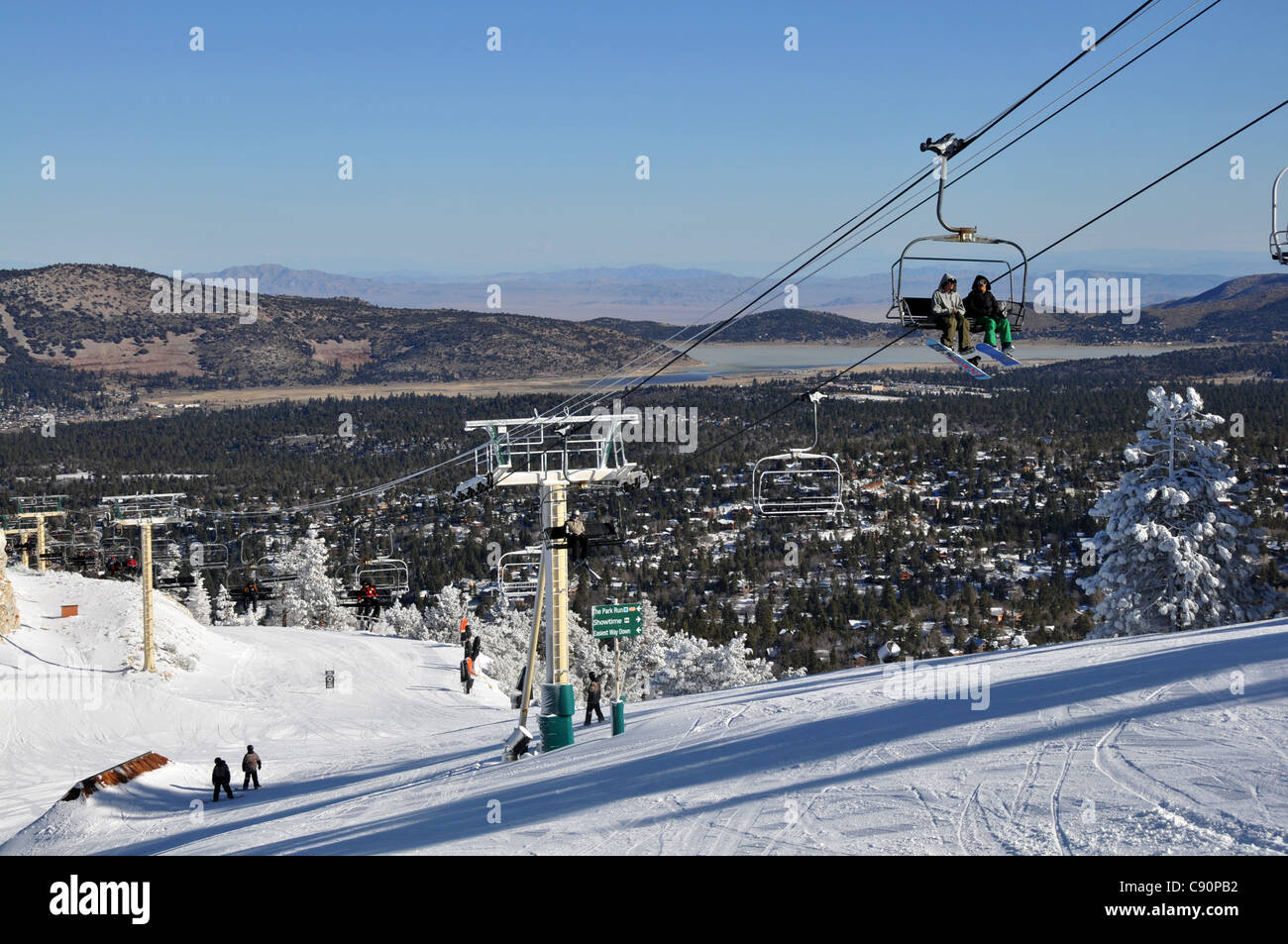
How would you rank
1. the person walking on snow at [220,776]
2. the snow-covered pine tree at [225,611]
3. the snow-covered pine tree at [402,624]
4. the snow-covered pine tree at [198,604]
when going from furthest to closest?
the snow-covered pine tree at [225,611] < the snow-covered pine tree at [198,604] < the snow-covered pine tree at [402,624] < the person walking on snow at [220,776]

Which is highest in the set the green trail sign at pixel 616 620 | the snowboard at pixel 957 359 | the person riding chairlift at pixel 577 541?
the snowboard at pixel 957 359

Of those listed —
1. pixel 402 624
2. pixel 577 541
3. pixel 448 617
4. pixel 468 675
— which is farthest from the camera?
pixel 448 617

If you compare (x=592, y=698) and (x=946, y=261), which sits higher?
(x=946, y=261)

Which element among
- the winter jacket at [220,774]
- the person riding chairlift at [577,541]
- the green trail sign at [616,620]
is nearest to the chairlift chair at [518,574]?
the person riding chairlift at [577,541]

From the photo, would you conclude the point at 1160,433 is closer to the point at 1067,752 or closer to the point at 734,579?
the point at 1067,752

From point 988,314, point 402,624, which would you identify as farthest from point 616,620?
point 402,624

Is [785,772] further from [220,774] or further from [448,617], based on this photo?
[448,617]

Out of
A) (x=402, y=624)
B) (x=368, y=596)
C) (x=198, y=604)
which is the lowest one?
(x=402, y=624)

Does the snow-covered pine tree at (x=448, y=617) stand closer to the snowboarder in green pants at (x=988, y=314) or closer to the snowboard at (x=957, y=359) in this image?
the snowboarder in green pants at (x=988, y=314)
